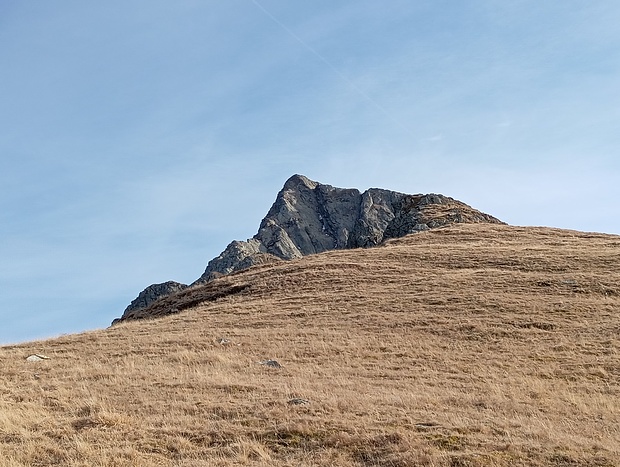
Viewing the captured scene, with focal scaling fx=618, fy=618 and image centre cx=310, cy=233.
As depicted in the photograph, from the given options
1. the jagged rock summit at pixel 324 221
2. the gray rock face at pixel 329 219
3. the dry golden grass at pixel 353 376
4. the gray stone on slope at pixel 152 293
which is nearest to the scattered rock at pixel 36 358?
the dry golden grass at pixel 353 376

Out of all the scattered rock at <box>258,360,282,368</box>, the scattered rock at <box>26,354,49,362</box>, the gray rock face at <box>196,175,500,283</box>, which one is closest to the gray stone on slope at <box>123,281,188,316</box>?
the gray rock face at <box>196,175,500,283</box>

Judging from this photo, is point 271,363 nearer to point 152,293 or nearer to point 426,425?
point 426,425

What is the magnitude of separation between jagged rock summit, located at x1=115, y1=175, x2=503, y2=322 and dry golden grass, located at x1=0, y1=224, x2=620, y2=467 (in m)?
32.4

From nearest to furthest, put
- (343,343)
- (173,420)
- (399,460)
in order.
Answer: (399,460) < (173,420) < (343,343)

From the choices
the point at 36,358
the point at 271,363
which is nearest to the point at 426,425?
the point at 271,363

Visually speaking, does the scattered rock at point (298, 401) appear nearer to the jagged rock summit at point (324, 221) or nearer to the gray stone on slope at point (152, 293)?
the jagged rock summit at point (324, 221)

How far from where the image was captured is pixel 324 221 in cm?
13850

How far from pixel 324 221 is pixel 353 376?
119 meters

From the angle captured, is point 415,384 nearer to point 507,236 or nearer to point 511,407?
point 511,407

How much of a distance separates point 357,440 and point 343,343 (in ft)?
43.2

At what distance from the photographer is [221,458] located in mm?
10930

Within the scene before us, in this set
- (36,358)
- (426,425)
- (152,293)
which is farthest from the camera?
(152,293)

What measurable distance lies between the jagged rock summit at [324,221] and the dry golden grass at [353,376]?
32.4 metres

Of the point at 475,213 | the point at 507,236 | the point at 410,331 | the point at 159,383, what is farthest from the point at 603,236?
the point at 159,383
